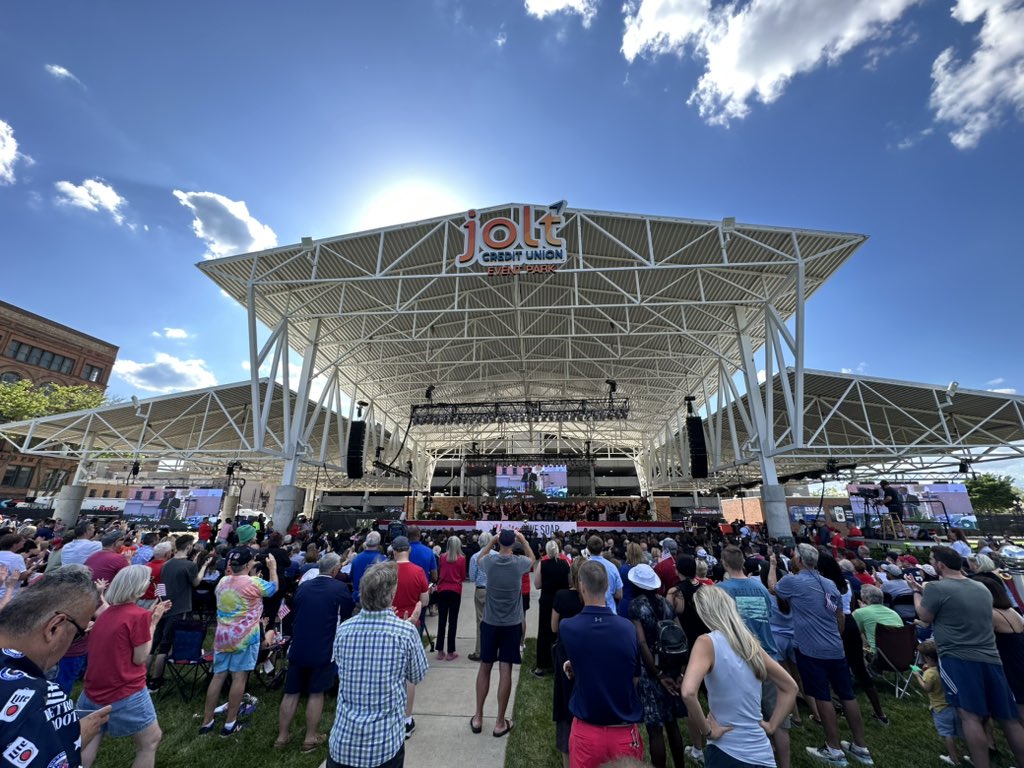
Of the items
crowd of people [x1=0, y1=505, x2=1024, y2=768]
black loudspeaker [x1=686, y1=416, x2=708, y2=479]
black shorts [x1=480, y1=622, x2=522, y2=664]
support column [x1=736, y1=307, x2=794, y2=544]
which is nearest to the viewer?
crowd of people [x1=0, y1=505, x2=1024, y2=768]

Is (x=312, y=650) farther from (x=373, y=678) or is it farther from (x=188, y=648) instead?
(x=188, y=648)

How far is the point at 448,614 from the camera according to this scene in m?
6.15

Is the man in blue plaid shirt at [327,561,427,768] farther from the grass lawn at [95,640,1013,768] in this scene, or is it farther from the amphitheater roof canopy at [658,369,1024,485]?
the amphitheater roof canopy at [658,369,1024,485]

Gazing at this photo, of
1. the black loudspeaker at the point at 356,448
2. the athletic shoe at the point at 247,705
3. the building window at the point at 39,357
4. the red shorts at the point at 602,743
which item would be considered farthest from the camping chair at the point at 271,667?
the building window at the point at 39,357

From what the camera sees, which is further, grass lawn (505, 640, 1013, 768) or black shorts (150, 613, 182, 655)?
black shorts (150, 613, 182, 655)

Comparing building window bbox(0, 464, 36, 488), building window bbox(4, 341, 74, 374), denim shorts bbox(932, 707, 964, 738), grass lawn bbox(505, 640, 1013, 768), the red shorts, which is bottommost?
grass lawn bbox(505, 640, 1013, 768)

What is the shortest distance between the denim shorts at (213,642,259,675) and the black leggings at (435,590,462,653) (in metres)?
2.38

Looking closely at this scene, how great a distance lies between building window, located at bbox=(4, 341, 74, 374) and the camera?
31.6 meters

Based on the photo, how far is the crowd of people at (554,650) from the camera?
7.30 feet

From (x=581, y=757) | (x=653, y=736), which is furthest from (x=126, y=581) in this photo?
(x=653, y=736)

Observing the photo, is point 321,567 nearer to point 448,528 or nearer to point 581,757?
point 581,757

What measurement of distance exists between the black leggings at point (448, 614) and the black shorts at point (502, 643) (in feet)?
6.32

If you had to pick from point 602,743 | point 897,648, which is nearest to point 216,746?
point 602,743

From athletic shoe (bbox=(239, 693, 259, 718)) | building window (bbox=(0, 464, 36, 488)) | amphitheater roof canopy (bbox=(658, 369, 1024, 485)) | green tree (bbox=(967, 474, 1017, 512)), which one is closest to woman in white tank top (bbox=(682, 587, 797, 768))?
athletic shoe (bbox=(239, 693, 259, 718))
